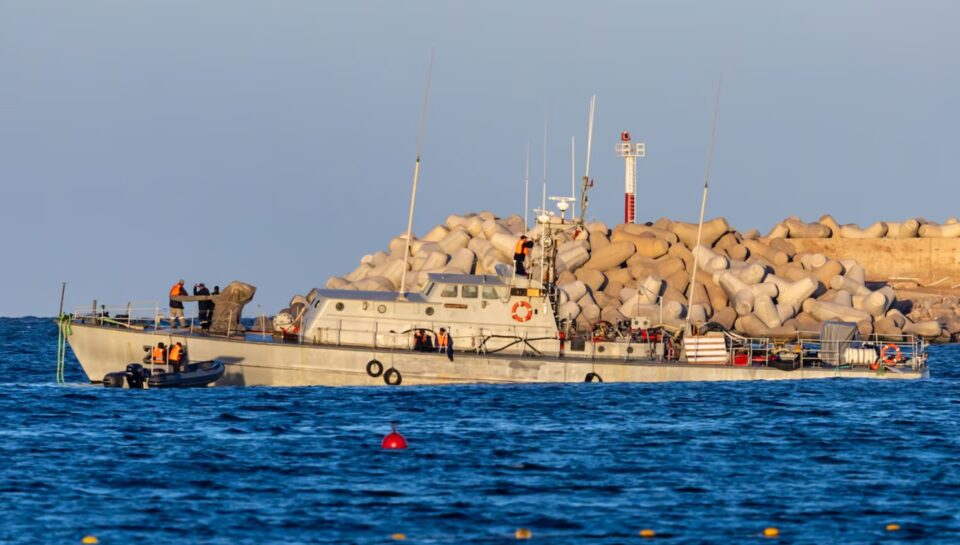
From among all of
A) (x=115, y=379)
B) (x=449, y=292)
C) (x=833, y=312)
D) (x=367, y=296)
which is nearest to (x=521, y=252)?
(x=449, y=292)

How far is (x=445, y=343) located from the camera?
3725 centimetres

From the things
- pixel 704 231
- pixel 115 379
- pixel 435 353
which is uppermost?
pixel 704 231

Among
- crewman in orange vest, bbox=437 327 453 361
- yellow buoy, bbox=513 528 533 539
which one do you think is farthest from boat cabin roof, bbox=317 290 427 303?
yellow buoy, bbox=513 528 533 539

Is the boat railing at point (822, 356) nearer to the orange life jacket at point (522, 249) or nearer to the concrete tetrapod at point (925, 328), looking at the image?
the orange life jacket at point (522, 249)

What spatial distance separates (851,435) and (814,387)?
31.9 feet

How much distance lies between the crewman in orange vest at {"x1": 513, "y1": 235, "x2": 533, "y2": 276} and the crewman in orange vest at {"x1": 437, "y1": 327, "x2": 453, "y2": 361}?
2679 mm

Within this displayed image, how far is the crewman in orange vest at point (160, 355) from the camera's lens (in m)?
36.2

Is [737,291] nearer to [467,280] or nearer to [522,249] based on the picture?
[522,249]

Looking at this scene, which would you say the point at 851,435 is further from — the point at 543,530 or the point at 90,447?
the point at 90,447

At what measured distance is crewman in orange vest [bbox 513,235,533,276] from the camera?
3800cm

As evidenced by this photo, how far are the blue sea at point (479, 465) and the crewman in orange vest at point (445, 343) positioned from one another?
0.88 meters

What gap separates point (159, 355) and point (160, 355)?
0.04 metres

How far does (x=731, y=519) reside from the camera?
69.3ft

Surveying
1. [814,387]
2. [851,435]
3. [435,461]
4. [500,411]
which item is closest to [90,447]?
[435,461]
